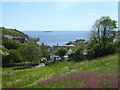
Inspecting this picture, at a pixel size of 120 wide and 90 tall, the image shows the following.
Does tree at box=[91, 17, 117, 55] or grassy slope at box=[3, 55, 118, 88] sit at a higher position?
tree at box=[91, 17, 117, 55]

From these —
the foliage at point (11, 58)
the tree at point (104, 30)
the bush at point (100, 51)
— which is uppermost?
the tree at point (104, 30)

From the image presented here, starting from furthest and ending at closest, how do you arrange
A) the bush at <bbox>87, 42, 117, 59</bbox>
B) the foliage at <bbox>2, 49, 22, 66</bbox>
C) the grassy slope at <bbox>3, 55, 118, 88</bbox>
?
the foliage at <bbox>2, 49, 22, 66</bbox>
the bush at <bbox>87, 42, 117, 59</bbox>
the grassy slope at <bbox>3, 55, 118, 88</bbox>

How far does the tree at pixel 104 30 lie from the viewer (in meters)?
35.2

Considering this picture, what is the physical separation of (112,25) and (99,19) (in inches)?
111

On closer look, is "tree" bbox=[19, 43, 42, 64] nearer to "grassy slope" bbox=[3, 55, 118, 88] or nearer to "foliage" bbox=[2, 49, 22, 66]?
Result: "foliage" bbox=[2, 49, 22, 66]

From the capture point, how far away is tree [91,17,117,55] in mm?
35191

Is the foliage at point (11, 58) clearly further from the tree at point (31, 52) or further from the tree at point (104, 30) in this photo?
the tree at point (104, 30)

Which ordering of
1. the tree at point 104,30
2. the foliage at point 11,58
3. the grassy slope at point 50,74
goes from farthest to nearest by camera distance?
the foliage at point 11,58 → the tree at point 104,30 → the grassy slope at point 50,74

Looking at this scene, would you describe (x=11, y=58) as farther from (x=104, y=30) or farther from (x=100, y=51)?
(x=104, y=30)

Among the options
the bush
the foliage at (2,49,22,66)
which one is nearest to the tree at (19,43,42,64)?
the foliage at (2,49,22,66)

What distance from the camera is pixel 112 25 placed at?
116ft

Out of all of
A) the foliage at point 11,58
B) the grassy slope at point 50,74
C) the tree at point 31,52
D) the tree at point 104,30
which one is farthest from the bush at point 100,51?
the grassy slope at point 50,74

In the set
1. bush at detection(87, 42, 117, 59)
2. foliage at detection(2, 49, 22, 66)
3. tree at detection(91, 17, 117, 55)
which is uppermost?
tree at detection(91, 17, 117, 55)

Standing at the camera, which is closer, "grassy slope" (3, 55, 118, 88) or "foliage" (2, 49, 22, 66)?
"grassy slope" (3, 55, 118, 88)
